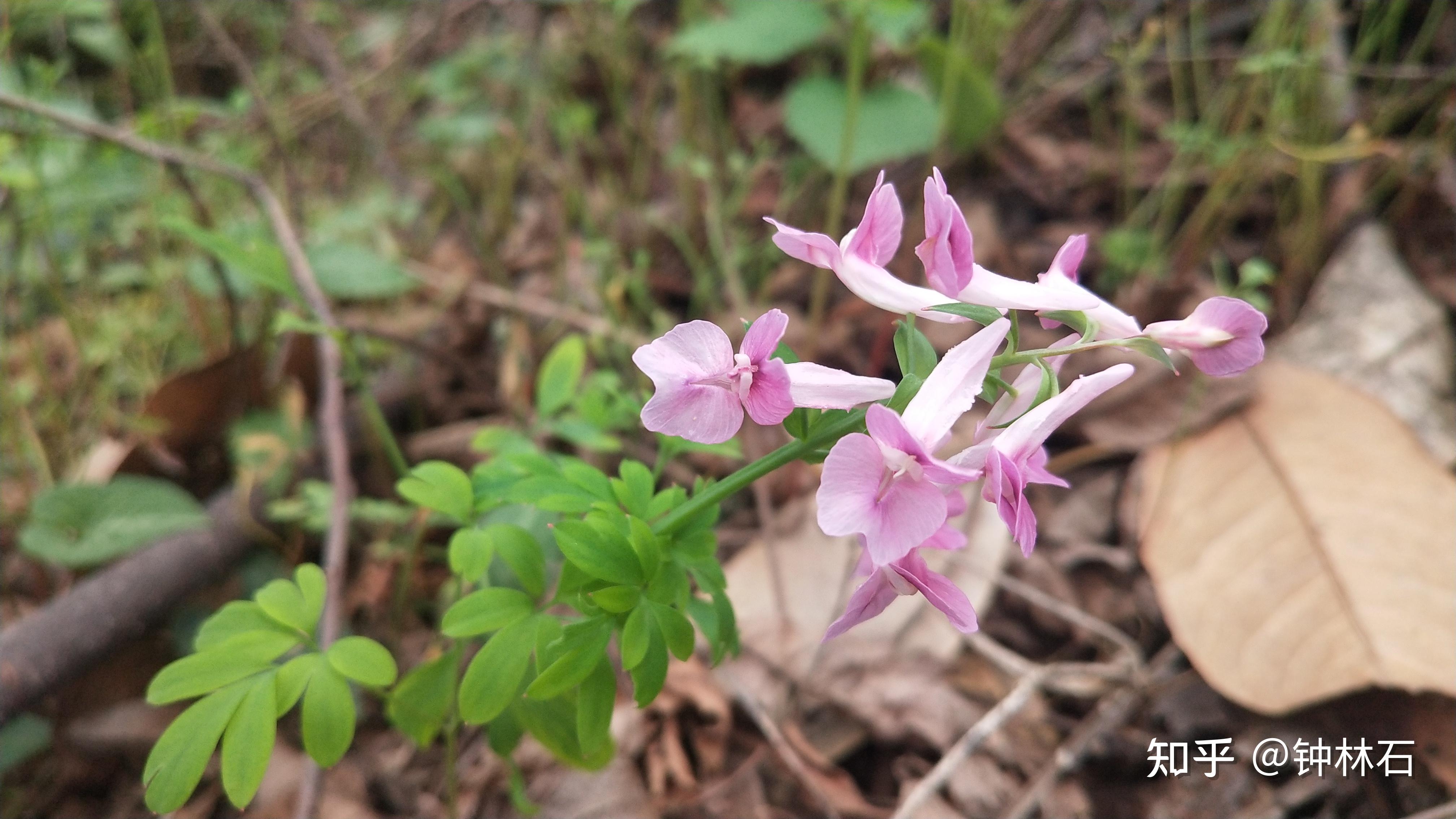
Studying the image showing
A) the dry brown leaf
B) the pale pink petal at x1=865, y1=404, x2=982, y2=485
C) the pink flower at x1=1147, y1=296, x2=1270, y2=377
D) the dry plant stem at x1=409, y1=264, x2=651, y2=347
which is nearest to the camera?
the pale pink petal at x1=865, y1=404, x2=982, y2=485

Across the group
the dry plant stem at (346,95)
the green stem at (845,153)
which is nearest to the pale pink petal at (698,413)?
the green stem at (845,153)

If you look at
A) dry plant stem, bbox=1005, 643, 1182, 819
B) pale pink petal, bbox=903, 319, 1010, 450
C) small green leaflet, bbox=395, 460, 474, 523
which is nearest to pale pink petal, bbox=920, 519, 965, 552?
pale pink petal, bbox=903, 319, 1010, 450

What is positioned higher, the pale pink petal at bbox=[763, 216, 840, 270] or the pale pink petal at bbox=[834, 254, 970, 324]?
the pale pink petal at bbox=[763, 216, 840, 270]

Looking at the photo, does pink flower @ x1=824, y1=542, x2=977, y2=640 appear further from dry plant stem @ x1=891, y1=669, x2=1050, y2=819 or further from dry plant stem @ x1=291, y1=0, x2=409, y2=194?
dry plant stem @ x1=291, y1=0, x2=409, y2=194

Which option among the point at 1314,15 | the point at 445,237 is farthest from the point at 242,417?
the point at 1314,15

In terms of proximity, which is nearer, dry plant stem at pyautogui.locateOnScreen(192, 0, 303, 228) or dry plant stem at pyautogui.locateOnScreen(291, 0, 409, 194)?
dry plant stem at pyautogui.locateOnScreen(192, 0, 303, 228)

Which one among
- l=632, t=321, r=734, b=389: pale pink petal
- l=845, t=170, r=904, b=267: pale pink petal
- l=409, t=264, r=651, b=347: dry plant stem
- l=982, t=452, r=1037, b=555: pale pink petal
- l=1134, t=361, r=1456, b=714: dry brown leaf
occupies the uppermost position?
l=845, t=170, r=904, b=267: pale pink petal

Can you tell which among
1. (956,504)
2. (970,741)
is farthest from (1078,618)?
(956,504)

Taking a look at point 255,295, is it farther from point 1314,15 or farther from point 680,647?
point 1314,15
